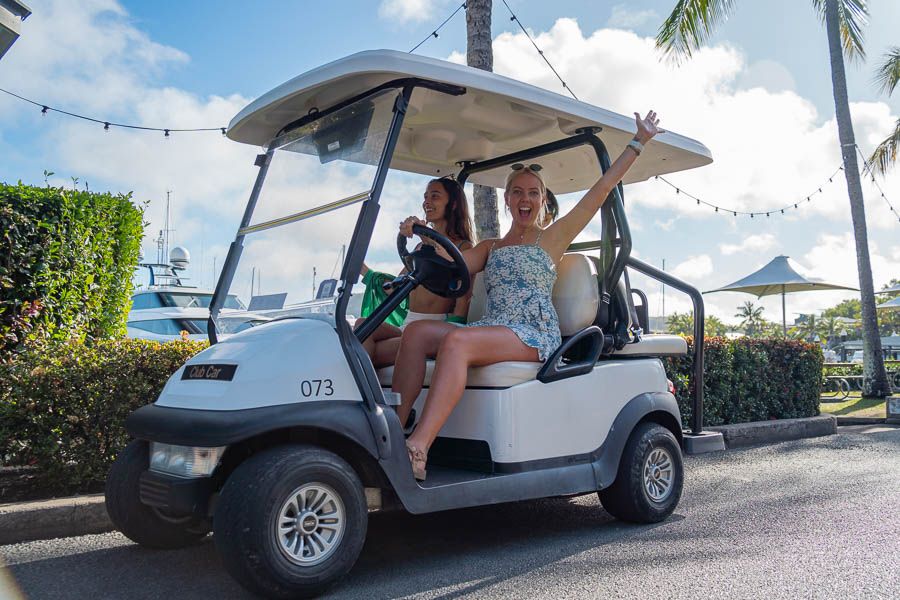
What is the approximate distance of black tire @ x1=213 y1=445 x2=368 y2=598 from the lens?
8.59 ft

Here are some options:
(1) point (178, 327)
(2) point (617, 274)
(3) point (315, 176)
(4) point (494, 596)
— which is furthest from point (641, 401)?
(1) point (178, 327)

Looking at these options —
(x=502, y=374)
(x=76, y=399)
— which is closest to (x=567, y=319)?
(x=502, y=374)

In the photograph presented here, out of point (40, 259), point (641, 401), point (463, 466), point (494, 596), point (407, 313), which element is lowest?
point (494, 596)

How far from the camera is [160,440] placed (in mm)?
2885

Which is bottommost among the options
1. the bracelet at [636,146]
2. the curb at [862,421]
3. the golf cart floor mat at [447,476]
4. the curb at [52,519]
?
the curb at [52,519]

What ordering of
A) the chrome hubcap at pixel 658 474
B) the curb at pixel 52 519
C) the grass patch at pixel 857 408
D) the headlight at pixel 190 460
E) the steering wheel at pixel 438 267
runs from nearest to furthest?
the headlight at pixel 190 460, the steering wheel at pixel 438 267, the curb at pixel 52 519, the chrome hubcap at pixel 658 474, the grass patch at pixel 857 408

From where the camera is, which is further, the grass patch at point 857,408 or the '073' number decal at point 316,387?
the grass patch at point 857,408

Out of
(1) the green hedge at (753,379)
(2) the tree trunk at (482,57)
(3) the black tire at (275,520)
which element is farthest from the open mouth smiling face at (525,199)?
(1) the green hedge at (753,379)

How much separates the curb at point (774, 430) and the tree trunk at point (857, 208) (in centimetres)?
437

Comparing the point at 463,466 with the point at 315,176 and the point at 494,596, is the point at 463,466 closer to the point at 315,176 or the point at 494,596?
the point at 494,596

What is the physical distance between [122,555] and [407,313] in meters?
1.86

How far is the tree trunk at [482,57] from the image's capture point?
7219mm

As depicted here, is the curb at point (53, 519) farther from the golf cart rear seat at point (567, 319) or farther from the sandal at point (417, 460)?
the sandal at point (417, 460)

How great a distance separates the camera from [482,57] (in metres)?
7.31
